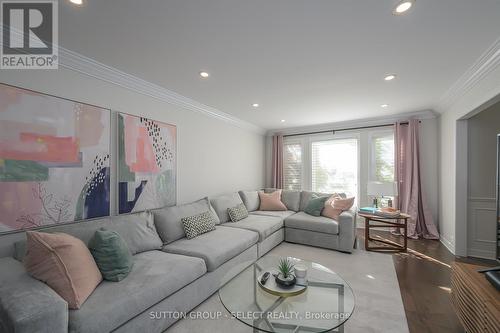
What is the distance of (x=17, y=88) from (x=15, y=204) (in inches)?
39.4

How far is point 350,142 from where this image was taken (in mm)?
5324

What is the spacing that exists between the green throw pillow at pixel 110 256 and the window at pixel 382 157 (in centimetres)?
502

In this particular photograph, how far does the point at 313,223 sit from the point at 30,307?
11.7ft

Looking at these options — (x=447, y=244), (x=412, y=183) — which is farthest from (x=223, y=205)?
(x=447, y=244)

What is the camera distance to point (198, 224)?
9.98ft

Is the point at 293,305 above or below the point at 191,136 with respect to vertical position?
below

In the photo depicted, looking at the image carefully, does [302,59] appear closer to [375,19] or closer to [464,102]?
[375,19]

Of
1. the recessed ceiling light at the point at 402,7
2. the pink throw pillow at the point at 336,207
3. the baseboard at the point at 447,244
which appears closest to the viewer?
the recessed ceiling light at the point at 402,7

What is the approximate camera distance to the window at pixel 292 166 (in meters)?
5.99

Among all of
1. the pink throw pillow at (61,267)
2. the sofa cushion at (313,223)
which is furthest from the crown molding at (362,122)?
the pink throw pillow at (61,267)

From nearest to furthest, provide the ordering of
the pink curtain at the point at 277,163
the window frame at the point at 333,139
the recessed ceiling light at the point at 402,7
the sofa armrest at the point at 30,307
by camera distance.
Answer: the sofa armrest at the point at 30,307 → the recessed ceiling light at the point at 402,7 → the window frame at the point at 333,139 → the pink curtain at the point at 277,163

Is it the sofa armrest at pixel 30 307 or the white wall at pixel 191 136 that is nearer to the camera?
the sofa armrest at pixel 30 307

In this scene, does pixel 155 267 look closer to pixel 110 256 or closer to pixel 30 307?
pixel 110 256

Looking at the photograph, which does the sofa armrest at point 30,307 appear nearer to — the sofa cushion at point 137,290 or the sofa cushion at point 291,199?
the sofa cushion at point 137,290
